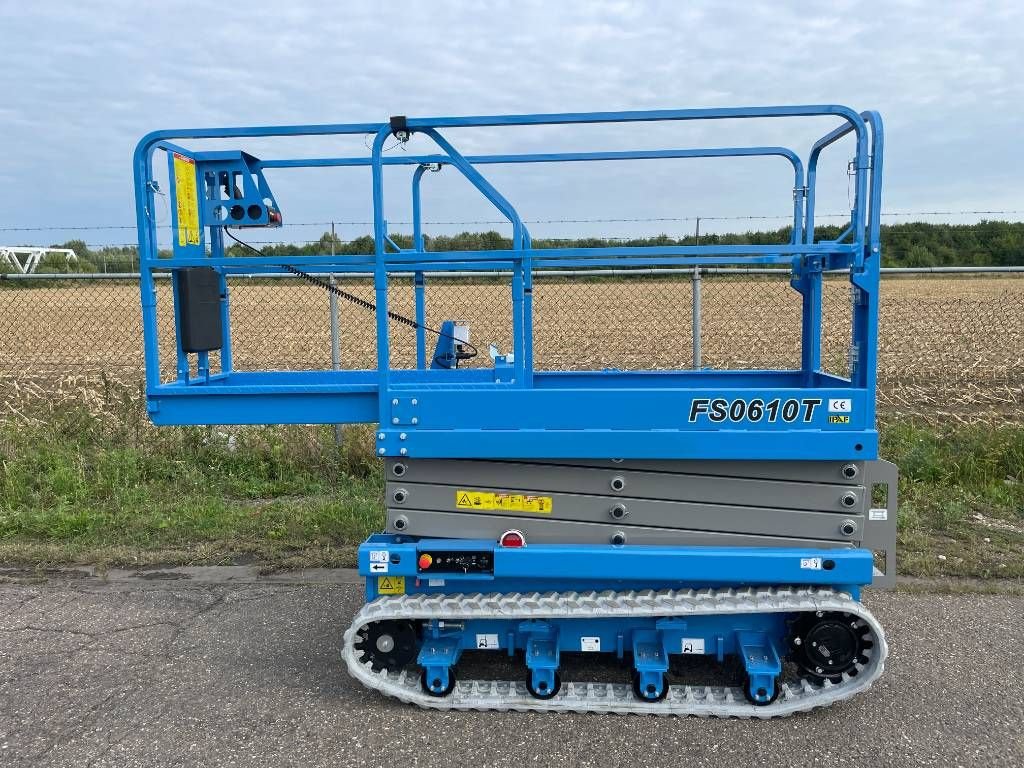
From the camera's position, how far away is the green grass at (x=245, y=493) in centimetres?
518

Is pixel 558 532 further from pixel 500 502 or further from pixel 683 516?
pixel 683 516

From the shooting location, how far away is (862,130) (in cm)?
311

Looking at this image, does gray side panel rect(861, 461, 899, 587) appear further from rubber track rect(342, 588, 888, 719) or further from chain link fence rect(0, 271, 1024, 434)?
chain link fence rect(0, 271, 1024, 434)

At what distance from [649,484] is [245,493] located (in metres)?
3.89

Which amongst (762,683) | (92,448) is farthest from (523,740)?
(92,448)

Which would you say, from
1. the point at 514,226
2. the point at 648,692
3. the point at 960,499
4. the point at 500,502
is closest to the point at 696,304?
the point at 960,499

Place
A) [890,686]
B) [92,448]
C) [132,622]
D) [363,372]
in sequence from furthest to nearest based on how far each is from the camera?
[92,448], [363,372], [132,622], [890,686]

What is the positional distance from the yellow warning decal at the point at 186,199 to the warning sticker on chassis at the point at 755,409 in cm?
229

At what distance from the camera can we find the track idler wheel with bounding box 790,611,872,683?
10.7 ft

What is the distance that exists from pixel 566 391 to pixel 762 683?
1406 millimetres

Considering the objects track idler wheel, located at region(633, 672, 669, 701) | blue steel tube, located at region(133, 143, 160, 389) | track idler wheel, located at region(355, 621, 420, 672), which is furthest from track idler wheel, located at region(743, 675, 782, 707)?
blue steel tube, located at region(133, 143, 160, 389)

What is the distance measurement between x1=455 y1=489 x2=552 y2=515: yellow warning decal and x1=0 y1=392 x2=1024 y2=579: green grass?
200 cm

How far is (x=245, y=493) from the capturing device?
622 cm

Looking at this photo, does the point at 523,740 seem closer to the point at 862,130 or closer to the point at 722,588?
the point at 722,588
